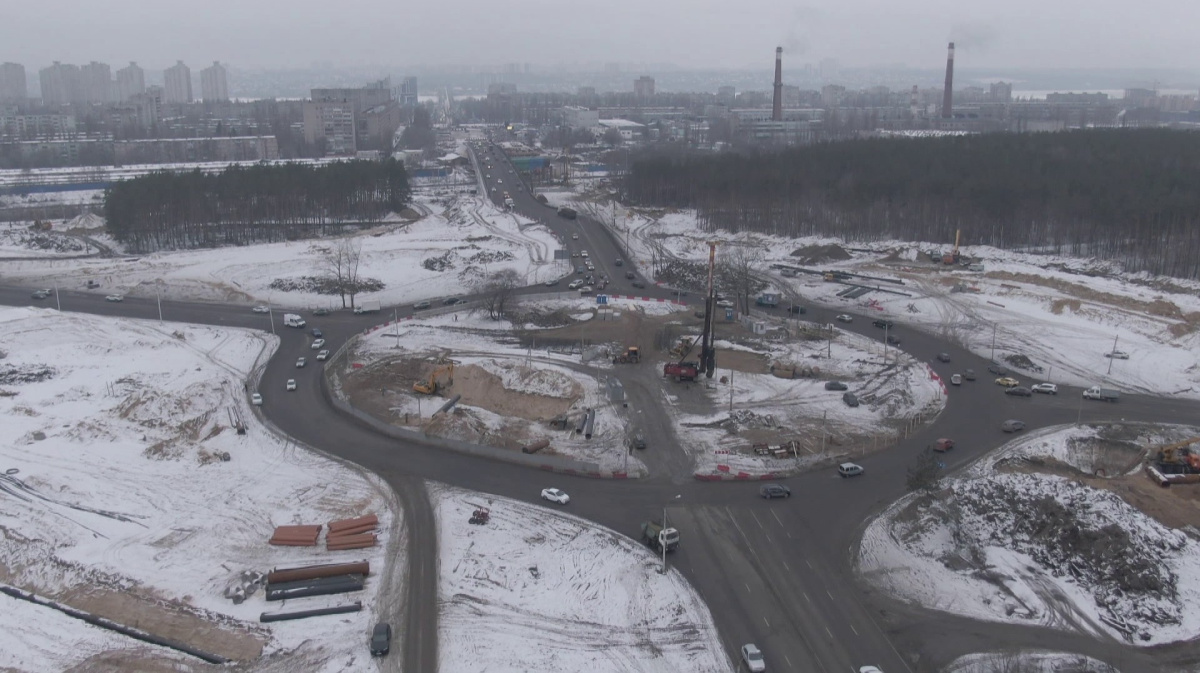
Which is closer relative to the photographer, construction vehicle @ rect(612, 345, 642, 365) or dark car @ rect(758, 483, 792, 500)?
dark car @ rect(758, 483, 792, 500)

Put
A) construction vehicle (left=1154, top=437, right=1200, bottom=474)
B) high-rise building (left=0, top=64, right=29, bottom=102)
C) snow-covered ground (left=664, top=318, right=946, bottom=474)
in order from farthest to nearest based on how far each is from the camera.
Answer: high-rise building (left=0, top=64, right=29, bottom=102) → snow-covered ground (left=664, top=318, right=946, bottom=474) → construction vehicle (left=1154, top=437, right=1200, bottom=474)

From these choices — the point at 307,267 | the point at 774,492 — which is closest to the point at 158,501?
the point at 774,492

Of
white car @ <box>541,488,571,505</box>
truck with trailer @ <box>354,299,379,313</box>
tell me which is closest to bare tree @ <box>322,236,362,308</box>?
truck with trailer @ <box>354,299,379,313</box>

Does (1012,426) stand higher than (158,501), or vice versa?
(1012,426)

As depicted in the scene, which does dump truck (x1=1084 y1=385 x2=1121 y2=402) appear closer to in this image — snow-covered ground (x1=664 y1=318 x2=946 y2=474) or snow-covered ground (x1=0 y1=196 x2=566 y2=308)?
snow-covered ground (x1=664 y1=318 x2=946 y2=474)

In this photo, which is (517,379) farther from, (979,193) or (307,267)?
(979,193)

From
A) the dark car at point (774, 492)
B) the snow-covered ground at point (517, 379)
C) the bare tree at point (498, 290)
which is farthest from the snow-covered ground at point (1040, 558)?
the bare tree at point (498, 290)

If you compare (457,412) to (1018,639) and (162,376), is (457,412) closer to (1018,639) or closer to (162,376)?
(162,376)
